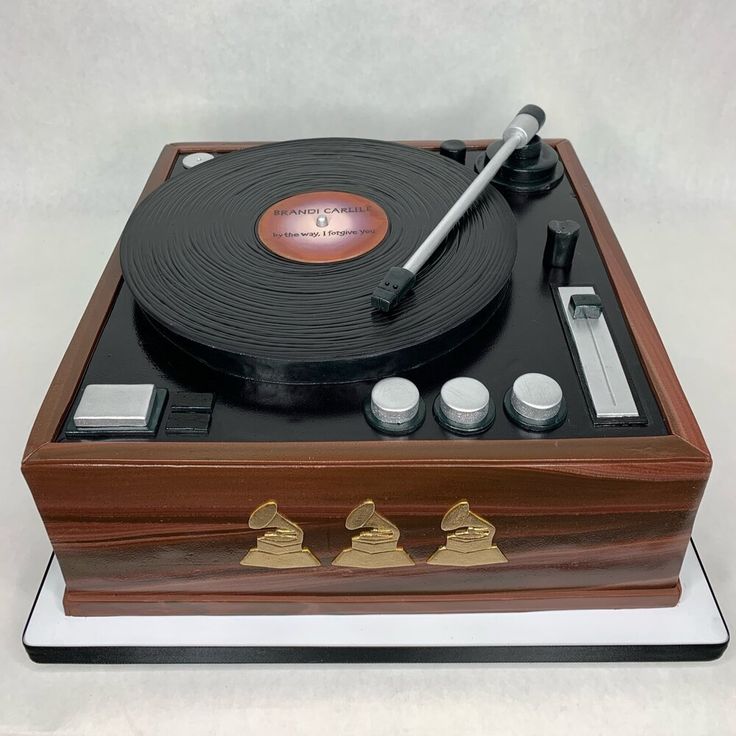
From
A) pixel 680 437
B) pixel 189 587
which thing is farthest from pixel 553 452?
pixel 189 587

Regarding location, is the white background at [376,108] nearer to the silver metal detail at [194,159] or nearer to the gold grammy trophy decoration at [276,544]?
the silver metal detail at [194,159]

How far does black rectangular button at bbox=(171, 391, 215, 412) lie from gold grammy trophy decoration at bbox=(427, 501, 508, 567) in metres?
0.30

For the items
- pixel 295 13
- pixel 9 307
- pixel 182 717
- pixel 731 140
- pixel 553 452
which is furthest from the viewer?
pixel 731 140

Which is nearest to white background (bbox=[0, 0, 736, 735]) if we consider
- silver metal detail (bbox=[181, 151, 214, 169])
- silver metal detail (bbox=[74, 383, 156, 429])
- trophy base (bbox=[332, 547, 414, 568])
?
silver metal detail (bbox=[181, 151, 214, 169])

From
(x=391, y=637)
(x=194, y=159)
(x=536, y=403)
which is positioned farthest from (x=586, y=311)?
(x=194, y=159)

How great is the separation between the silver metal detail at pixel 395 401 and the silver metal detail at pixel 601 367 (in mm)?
204

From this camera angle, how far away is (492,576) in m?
1.08

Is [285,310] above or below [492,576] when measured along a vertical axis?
above

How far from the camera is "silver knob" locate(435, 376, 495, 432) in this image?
97 cm

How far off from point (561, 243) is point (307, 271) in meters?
0.35

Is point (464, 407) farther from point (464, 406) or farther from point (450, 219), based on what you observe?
point (450, 219)

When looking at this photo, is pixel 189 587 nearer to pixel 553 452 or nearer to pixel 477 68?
pixel 553 452

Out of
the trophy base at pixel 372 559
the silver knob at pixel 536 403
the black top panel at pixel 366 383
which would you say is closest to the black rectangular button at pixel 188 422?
the black top panel at pixel 366 383

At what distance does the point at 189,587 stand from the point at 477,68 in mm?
1310
